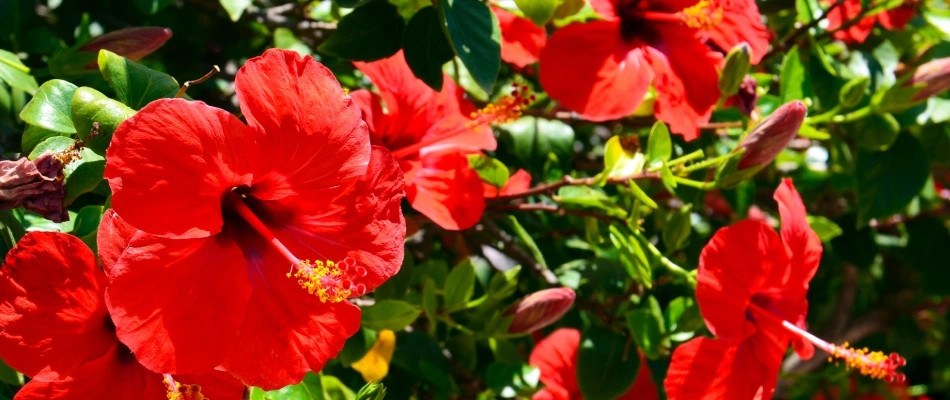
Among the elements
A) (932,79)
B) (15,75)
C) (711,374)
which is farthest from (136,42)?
(932,79)

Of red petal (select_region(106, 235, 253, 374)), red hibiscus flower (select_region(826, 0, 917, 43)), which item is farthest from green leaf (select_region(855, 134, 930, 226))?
red petal (select_region(106, 235, 253, 374))

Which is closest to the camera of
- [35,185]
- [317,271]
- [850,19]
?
[35,185]

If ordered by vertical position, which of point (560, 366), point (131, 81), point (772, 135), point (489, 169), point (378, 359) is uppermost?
point (131, 81)

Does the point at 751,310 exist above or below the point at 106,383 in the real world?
below

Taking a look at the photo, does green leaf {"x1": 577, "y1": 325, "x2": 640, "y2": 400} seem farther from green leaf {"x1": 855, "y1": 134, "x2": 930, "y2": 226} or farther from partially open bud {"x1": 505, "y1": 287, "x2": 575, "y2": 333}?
green leaf {"x1": 855, "y1": 134, "x2": 930, "y2": 226}

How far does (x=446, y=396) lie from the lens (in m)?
1.52

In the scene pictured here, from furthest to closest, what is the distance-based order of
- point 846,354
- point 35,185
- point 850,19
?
point 850,19
point 846,354
point 35,185

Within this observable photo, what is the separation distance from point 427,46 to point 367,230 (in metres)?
0.33

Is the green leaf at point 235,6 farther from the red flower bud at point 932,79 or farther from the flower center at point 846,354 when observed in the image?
the red flower bud at point 932,79

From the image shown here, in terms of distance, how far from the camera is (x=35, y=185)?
93cm

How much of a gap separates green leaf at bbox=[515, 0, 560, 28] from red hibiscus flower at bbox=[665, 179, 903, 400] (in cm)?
37

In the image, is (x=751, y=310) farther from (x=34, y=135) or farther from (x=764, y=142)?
(x=34, y=135)

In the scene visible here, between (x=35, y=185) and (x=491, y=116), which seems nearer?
(x=35, y=185)

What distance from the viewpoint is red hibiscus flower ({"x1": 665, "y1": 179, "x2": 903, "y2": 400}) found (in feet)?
4.32
